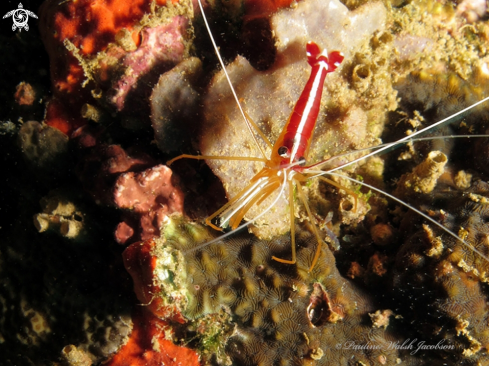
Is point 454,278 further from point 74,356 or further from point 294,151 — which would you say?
point 74,356

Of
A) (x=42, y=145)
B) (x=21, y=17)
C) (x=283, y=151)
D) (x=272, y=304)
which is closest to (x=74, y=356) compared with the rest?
(x=272, y=304)

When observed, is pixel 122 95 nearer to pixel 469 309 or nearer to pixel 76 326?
pixel 76 326

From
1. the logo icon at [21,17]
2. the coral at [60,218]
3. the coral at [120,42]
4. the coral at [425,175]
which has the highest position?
the logo icon at [21,17]

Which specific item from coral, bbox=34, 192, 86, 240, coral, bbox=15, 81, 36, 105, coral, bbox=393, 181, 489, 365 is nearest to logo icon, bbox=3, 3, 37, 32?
coral, bbox=15, 81, 36, 105

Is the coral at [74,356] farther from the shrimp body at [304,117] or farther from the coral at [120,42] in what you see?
the shrimp body at [304,117]

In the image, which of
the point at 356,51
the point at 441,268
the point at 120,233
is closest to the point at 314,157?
the point at 356,51

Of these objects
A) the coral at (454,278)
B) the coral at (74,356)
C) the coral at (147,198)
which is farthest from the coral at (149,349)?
the coral at (454,278)

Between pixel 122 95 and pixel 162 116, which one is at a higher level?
pixel 122 95
